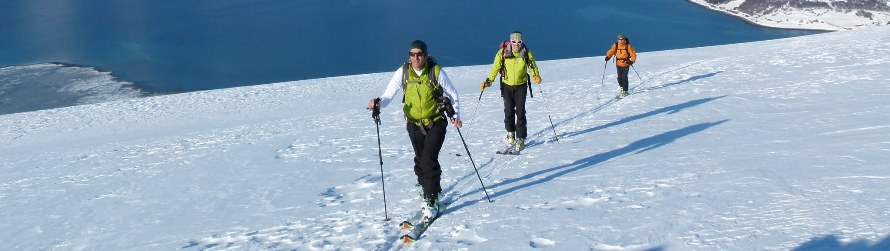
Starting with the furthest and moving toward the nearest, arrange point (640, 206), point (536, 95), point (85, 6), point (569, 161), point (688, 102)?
1. point (85, 6)
2. point (536, 95)
3. point (688, 102)
4. point (569, 161)
5. point (640, 206)

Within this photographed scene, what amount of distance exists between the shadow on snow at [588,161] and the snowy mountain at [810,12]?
10347 centimetres

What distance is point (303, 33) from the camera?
79062 mm

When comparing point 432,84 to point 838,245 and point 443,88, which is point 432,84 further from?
point 838,245

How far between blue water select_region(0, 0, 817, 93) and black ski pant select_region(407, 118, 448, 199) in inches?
2175

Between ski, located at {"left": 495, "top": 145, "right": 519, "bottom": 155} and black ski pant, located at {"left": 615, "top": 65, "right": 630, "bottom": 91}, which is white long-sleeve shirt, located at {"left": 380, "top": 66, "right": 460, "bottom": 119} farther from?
black ski pant, located at {"left": 615, "top": 65, "right": 630, "bottom": 91}

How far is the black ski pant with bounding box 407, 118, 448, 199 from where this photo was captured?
682 centimetres

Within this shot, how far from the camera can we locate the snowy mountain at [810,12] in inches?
4244

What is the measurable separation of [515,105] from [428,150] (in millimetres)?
3534

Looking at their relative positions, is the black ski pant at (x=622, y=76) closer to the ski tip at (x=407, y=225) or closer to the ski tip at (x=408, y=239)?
the ski tip at (x=407, y=225)

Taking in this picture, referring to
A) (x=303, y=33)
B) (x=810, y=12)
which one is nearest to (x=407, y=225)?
(x=303, y=33)

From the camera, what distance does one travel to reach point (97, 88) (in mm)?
58062

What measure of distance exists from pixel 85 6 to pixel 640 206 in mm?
104789

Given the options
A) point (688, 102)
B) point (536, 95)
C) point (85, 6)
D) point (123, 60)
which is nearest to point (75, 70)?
point (123, 60)

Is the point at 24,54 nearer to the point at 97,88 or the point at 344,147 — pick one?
the point at 97,88
